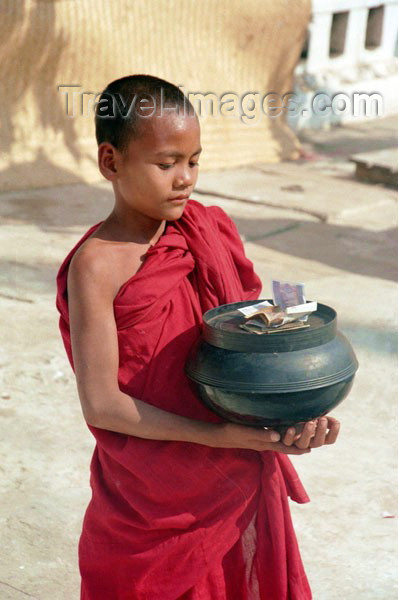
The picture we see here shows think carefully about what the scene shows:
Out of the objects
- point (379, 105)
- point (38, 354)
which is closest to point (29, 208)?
point (38, 354)

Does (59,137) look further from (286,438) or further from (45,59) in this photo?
(286,438)

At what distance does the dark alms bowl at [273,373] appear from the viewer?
1785 millimetres

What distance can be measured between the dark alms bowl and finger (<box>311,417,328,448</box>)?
0.03 meters

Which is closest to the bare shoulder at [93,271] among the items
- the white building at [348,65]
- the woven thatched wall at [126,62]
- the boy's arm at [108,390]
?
the boy's arm at [108,390]

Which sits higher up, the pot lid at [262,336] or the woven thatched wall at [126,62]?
the pot lid at [262,336]

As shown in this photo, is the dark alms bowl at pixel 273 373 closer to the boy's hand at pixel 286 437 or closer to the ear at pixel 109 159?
the boy's hand at pixel 286 437

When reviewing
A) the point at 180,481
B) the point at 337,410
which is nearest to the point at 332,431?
the point at 180,481

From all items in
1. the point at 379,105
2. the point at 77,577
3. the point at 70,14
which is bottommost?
the point at 379,105

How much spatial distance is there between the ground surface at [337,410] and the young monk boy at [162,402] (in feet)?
2.49

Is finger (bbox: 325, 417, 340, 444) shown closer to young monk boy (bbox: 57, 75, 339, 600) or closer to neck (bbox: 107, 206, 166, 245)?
young monk boy (bbox: 57, 75, 339, 600)

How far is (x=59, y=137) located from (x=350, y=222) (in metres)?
2.32

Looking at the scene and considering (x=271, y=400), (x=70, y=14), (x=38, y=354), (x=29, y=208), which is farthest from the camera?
(x=70, y=14)

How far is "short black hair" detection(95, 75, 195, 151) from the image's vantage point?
6.18ft

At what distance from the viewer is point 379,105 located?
11305 millimetres
